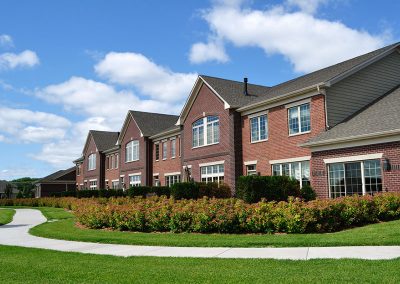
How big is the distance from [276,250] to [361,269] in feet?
9.17

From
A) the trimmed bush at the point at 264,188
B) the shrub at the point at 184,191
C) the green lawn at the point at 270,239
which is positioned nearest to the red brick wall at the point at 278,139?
the trimmed bush at the point at 264,188

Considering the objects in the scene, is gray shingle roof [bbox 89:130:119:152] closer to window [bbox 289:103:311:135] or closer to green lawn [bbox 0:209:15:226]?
green lawn [bbox 0:209:15:226]

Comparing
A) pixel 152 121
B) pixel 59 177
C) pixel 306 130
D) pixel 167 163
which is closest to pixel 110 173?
pixel 152 121

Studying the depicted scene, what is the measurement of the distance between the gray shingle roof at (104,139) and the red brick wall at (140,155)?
8.74 m

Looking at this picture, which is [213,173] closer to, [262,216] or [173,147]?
[173,147]

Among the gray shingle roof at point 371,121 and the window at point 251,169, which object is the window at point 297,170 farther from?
the window at point 251,169

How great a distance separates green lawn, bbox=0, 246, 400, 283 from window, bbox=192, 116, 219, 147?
19925 mm

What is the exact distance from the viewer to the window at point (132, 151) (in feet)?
139

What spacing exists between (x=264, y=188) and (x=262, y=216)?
615 centimetres

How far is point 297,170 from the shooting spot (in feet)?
73.0

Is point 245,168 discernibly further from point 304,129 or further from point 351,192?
point 351,192

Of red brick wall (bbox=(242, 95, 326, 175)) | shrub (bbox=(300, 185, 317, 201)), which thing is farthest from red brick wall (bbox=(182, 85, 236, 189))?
shrub (bbox=(300, 185, 317, 201))

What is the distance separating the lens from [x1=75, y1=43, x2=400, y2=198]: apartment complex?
18.3 meters

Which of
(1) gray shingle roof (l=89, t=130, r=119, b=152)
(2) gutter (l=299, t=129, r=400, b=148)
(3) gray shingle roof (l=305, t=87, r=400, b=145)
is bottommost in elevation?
(2) gutter (l=299, t=129, r=400, b=148)
